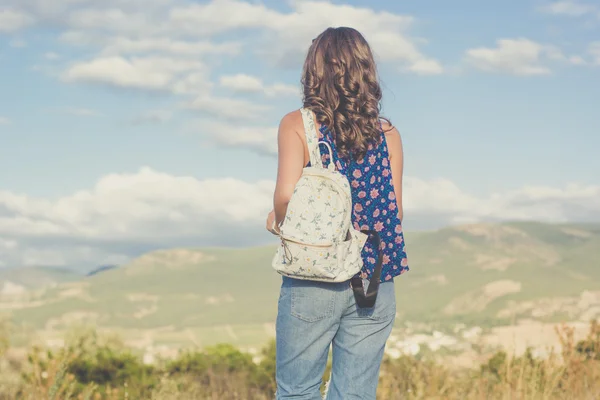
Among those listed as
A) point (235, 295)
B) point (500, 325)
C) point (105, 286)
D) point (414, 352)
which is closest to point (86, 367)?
point (414, 352)

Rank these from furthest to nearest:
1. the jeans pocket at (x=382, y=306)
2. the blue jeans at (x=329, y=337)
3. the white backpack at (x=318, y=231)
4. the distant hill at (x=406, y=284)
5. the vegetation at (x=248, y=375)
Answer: the distant hill at (x=406, y=284) → the vegetation at (x=248, y=375) → the jeans pocket at (x=382, y=306) → the blue jeans at (x=329, y=337) → the white backpack at (x=318, y=231)

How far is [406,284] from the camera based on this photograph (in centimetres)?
7381

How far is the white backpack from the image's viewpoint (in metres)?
3.04

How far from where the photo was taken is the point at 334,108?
3191 mm

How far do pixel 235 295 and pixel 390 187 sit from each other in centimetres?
7812

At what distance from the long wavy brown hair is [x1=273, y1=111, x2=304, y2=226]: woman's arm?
4.9 inches

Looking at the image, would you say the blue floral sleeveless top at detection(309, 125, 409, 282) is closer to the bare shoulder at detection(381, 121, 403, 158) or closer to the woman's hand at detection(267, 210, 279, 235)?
the bare shoulder at detection(381, 121, 403, 158)

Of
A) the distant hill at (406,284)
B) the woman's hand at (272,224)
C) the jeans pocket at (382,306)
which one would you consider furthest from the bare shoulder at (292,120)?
the distant hill at (406,284)

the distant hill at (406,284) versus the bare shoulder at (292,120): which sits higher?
the bare shoulder at (292,120)

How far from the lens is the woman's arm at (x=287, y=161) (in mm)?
3117

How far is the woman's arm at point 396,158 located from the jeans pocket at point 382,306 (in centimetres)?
34

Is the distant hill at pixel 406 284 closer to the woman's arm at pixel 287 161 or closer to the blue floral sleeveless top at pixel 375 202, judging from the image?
the blue floral sleeveless top at pixel 375 202

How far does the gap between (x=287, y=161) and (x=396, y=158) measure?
1.91ft

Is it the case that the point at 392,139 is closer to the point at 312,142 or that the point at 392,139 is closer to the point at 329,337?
the point at 312,142
